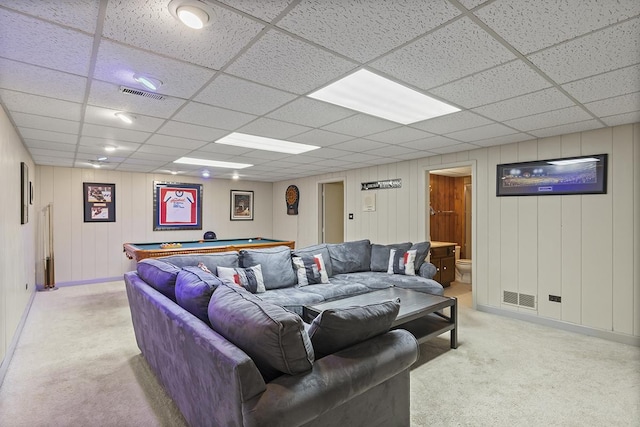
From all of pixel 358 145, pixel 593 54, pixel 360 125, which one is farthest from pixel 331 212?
pixel 593 54

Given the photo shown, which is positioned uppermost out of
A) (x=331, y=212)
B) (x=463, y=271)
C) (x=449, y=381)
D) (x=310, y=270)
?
(x=331, y=212)

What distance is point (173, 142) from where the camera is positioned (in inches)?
164

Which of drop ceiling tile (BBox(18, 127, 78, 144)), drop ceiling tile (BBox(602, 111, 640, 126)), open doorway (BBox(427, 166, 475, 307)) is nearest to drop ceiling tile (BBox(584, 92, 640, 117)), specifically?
drop ceiling tile (BBox(602, 111, 640, 126))

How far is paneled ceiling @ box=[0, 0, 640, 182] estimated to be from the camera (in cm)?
151

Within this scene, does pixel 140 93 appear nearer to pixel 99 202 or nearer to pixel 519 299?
pixel 519 299

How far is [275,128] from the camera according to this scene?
11.6 feet

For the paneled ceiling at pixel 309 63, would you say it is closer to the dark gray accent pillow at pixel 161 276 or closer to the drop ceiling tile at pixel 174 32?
the drop ceiling tile at pixel 174 32

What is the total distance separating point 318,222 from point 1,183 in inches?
218

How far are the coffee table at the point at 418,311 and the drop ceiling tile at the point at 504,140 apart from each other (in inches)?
81.7

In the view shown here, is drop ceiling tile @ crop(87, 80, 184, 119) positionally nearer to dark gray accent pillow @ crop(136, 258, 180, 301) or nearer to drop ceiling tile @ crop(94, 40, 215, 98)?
drop ceiling tile @ crop(94, 40, 215, 98)

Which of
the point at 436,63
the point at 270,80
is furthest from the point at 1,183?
the point at 436,63

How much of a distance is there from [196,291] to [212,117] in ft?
5.86

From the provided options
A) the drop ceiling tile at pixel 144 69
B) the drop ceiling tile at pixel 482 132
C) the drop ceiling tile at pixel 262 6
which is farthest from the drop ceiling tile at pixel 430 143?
the drop ceiling tile at pixel 262 6

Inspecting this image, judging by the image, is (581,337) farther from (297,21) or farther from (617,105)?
(297,21)
